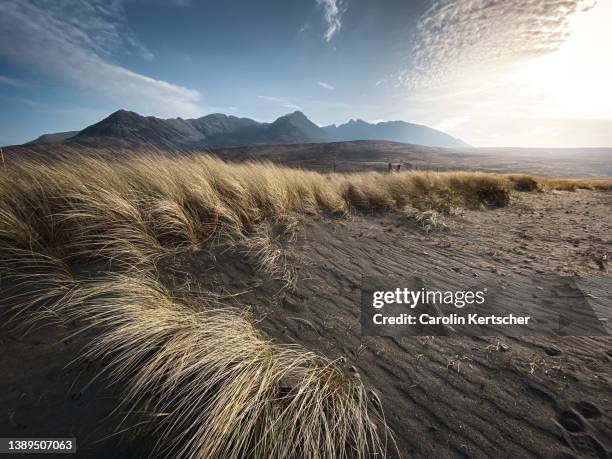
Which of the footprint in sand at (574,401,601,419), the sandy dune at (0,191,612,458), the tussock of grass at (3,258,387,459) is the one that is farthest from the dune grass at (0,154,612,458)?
the footprint in sand at (574,401,601,419)

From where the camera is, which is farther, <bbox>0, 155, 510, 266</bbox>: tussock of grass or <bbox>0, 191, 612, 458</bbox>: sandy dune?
<bbox>0, 155, 510, 266</bbox>: tussock of grass

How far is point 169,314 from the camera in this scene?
182 cm

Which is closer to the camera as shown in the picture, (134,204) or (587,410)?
(587,410)

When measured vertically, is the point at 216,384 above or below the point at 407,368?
above

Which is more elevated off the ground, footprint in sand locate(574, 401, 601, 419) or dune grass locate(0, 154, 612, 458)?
dune grass locate(0, 154, 612, 458)

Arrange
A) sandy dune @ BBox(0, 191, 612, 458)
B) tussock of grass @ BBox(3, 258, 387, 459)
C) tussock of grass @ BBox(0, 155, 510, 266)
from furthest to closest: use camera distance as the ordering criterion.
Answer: tussock of grass @ BBox(0, 155, 510, 266)
sandy dune @ BBox(0, 191, 612, 458)
tussock of grass @ BBox(3, 258, 387, 459)

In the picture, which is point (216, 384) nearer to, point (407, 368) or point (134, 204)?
point (407, 368)

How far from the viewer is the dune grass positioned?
49.2 inches

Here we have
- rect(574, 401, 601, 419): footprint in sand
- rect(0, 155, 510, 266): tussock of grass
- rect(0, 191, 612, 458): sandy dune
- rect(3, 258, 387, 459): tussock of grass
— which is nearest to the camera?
rect(3, 258, 387, 459): tussock of grass

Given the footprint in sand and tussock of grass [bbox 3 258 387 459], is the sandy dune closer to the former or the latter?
the footprint in sand

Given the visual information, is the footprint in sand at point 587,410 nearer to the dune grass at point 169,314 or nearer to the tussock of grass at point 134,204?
the dune grass at point 169,314

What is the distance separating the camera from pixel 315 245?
3.66m

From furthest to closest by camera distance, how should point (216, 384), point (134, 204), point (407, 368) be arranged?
1. point (134, 204)
2. point (407, 368)
3. point (216, 384)

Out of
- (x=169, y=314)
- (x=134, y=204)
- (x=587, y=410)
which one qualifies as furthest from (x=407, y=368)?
(x=134, y=204)
